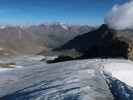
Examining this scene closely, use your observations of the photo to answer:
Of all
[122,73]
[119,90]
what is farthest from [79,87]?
[122,73]

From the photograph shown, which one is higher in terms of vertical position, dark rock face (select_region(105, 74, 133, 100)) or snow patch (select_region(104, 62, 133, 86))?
snow patch (select_region(104, 62, 133, 86))

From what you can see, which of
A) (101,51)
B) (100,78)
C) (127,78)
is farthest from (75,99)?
(101,51)

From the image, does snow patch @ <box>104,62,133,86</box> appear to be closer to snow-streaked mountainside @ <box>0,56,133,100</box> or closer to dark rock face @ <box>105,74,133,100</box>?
snow-streaked mountainside @ <box>0,56,133,100</box>

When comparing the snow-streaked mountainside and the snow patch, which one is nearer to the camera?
the snow-streaked mountainside

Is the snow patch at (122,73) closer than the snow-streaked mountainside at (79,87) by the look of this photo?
No

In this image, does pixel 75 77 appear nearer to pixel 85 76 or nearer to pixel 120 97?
pixel 85 76

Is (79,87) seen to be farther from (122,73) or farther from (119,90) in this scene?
(122,73)

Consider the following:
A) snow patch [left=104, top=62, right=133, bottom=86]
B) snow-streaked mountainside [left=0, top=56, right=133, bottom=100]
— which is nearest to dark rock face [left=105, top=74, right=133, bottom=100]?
snow-streaked mountainside [left=0, top=56, right=133, bottom=100]

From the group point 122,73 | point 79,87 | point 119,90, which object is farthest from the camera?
point 122,73

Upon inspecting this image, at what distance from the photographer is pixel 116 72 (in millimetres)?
19031

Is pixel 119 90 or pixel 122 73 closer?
pixel 119 90

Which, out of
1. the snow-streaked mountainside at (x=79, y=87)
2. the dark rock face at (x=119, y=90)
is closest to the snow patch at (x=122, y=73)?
the snow-streaked mountainside at (x=79, y=87)

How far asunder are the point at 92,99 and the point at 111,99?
978 mm

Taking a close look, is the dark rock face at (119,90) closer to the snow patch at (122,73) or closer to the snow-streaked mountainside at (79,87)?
the snow-streaked mountainside at (79,87)
